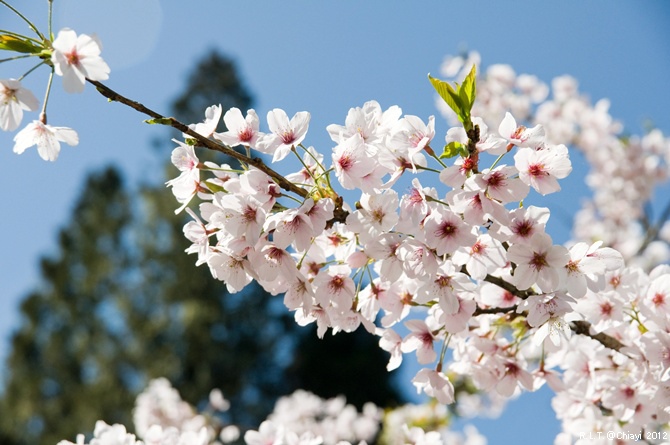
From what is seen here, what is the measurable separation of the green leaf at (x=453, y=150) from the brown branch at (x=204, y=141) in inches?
10.6

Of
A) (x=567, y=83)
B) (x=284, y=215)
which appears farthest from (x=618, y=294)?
(x=567, y=83)

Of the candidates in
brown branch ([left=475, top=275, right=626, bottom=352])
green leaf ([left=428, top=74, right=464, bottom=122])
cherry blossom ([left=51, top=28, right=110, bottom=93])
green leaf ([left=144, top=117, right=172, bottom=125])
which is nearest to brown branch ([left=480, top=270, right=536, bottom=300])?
brown branch ([left=475, top=275, right=626, bottom=352])

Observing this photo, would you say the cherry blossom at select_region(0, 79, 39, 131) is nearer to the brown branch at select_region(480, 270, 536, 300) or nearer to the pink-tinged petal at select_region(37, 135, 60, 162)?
the pink-tinged petal at select_region(37, 135, 60, 162)

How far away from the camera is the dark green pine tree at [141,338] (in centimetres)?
1320

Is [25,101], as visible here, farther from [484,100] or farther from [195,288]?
[195,288]

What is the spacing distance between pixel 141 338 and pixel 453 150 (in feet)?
43.9

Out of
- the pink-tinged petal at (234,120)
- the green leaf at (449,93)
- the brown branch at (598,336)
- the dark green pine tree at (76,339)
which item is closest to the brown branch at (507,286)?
the brown branch at (598,336)

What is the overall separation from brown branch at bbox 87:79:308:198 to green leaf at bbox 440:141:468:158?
27 centimetres

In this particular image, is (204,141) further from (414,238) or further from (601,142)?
(601,142)

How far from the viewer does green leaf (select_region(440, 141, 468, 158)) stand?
109 cm

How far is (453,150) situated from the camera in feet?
3.61

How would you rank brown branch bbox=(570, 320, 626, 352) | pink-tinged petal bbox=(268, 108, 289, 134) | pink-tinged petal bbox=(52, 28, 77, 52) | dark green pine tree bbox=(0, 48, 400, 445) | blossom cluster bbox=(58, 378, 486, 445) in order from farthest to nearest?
dark green pine tree bbox=(0, 48, 400, 445)
blossom cluster bbox=(58, 378, 486, 445)
brown branch bbox=(570, 320, 626, 352)
pink-tinged petal bbox=(268, 108, 289, 134)
pink-tinged petal bbox=(52, 28, 77, 52)

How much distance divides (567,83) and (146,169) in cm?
1169

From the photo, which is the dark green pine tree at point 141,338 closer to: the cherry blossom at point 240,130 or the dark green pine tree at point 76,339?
the dark green pine tree at point 76,339
